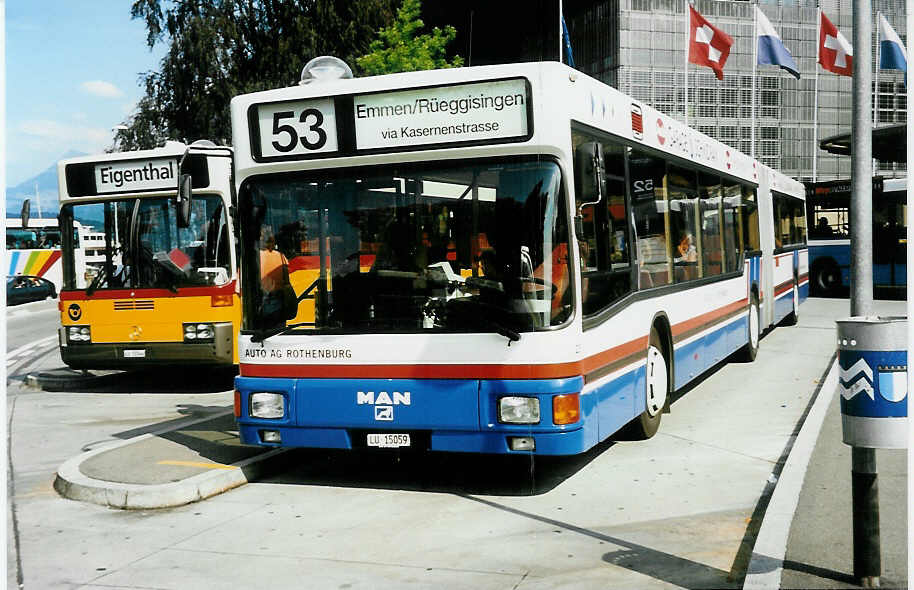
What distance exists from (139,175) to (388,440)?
767cm

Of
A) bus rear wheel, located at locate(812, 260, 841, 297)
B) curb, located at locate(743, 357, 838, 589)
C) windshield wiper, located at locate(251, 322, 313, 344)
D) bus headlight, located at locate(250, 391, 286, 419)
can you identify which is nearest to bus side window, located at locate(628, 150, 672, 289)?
curb, located at locate(743, 357, 838, 589)

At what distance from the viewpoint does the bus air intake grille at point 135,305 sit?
13.7m

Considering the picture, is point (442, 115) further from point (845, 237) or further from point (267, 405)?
point (845, 237)

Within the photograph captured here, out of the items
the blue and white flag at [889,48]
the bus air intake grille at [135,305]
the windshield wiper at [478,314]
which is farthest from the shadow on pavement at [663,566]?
the blue and white flag at [889,48]

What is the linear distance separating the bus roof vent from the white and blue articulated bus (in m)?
0.17

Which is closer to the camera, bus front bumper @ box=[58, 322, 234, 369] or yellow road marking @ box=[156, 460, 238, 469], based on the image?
yellow road marking @ box=[156, 460, 238, 469]

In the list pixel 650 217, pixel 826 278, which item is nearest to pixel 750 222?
pixel 650 217

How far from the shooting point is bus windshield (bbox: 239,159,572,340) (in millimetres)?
7066

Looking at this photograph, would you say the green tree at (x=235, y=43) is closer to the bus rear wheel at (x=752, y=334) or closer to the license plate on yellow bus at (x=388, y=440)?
the bus rear wheel at (x=752, y=334)

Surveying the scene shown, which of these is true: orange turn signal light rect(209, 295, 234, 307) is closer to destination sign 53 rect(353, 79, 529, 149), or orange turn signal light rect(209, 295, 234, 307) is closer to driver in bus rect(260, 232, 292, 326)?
driver in bus rect(260, 232, 292, 326)

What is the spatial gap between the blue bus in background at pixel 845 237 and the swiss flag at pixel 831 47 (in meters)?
3.52

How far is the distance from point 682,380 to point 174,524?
17.5 ft

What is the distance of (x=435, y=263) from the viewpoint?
287 inches

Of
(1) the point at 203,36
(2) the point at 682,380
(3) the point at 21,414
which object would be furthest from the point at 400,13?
(2) the point at 682,380
